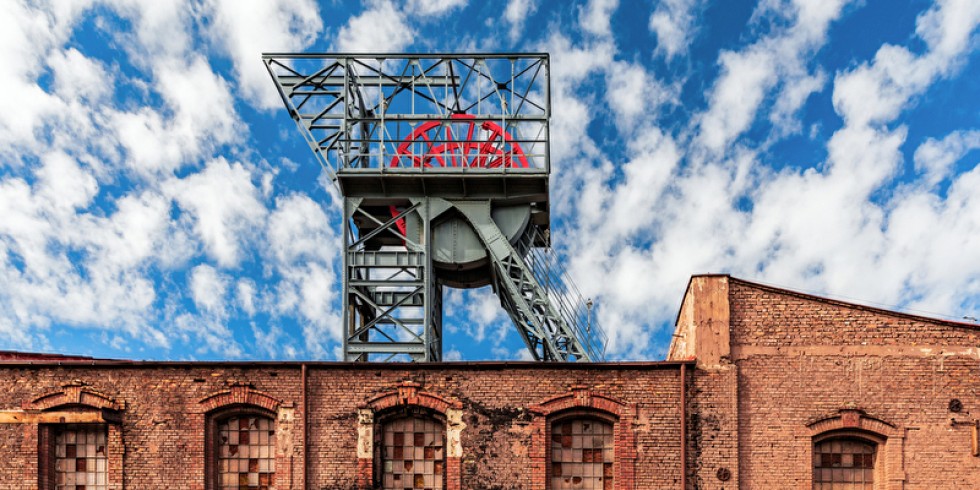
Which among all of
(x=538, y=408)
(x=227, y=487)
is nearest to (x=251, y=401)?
(x=227, y=487)

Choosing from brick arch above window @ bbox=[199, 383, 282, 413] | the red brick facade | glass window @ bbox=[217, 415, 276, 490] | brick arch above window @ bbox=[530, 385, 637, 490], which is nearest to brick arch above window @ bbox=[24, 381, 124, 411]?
brick arch above window @ bbox=[199, 383, 282, 413]

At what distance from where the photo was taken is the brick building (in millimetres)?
13203

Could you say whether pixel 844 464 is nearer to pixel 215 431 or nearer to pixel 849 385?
pixel 849 385

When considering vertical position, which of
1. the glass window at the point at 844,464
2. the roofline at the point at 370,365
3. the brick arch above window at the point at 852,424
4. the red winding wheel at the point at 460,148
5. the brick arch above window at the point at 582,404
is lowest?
the glass window at the point at 844,464

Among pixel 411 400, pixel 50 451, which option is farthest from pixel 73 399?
pixel 411 400

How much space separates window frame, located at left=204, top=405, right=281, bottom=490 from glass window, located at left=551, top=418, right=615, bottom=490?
538 centimetres

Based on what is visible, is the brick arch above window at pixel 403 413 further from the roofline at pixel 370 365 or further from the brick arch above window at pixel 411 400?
the roofline at pixel 370 365

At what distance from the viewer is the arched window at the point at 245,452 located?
13.7 metres

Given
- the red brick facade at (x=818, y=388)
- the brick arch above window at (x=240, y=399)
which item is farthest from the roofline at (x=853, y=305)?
the brick arch above window at (x=240, y=399)

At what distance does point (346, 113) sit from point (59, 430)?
10.1m

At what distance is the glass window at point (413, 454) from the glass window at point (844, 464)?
710 centimetres

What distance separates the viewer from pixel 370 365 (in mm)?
13695

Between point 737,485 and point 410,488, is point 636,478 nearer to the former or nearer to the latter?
point 737,485

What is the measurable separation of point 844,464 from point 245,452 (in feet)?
37.6
